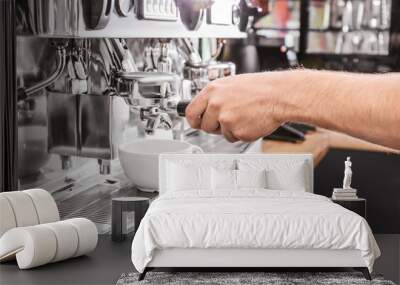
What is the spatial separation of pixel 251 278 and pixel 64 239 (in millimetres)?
1158

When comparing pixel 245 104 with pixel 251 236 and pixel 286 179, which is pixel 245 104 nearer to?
pixel 251 236

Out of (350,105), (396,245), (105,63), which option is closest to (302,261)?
(396,245)

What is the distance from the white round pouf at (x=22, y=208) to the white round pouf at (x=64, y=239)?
0.21 m

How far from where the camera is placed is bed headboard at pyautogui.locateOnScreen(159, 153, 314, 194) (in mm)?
5488

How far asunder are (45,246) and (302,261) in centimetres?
→ 151

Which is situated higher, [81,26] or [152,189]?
[81,26]

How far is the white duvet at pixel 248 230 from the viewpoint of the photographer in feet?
14.9

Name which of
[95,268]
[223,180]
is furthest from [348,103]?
[223,180]

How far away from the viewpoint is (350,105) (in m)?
1.45

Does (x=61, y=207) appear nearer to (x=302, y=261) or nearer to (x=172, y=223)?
(x=172, y=223)

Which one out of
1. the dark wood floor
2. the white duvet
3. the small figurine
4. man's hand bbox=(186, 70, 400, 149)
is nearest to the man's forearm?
man's hand bbox=(186, 70, 400, 149)

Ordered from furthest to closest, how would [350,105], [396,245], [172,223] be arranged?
[396,245] → [172,223] → [350,105]

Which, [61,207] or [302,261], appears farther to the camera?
[61,207]

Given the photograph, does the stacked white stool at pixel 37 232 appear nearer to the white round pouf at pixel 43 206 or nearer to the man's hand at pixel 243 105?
the white round pouf at pixel 43 206
